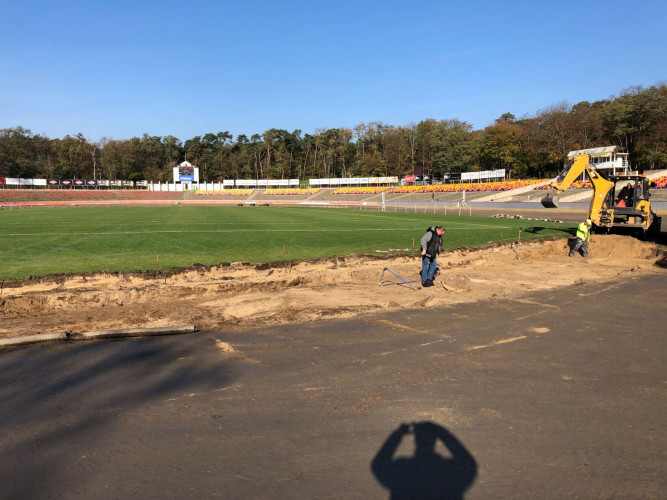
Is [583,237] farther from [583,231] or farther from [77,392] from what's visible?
[77,392]

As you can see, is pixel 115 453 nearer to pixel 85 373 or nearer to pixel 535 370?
pixel 85 373

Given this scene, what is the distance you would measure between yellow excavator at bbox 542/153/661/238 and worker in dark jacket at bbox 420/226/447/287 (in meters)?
9.82

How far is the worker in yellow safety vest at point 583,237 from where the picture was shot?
17.2 metres

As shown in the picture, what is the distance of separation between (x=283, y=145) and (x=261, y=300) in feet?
422

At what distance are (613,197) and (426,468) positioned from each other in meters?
20.2

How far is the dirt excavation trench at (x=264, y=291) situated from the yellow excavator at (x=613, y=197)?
115 inches

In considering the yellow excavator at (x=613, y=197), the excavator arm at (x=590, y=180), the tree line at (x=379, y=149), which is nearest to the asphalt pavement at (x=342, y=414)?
the excavator arm at (x=590, y=180)

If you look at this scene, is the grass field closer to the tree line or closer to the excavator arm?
the excavator arm

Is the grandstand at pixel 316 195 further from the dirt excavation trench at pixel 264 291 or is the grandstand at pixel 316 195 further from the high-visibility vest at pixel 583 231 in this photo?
the dirt excavation trench at pixel 264 291

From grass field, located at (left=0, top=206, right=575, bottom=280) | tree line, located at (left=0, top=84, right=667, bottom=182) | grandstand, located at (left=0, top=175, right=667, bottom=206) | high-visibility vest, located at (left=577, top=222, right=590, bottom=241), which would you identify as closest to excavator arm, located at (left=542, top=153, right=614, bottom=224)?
high-visibility vest, located at (left=577, top=222, right=590, bottom=241)

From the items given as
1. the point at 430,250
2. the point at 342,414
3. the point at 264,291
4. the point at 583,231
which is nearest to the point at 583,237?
the point at 583,231

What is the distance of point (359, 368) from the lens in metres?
6.30

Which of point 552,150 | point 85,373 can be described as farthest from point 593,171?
point 552,150

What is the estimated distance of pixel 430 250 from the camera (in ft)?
38.2
